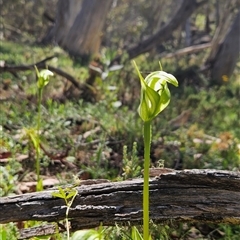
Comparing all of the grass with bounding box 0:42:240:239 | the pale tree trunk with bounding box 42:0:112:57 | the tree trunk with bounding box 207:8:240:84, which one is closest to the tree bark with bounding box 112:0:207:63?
the pale tree trunk with bounding box 42:0:112:57

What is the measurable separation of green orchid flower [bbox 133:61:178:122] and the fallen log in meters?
0.58

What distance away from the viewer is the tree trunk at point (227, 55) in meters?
8.55

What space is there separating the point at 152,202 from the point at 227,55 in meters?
7.54

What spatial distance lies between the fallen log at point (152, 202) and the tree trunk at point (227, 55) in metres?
7.16

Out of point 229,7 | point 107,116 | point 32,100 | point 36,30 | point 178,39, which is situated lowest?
point 107,116

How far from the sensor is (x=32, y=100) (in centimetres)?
422

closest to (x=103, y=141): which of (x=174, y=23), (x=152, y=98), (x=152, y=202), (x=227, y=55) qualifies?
(x=152, y=202)

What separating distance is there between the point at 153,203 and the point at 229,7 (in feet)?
31.2

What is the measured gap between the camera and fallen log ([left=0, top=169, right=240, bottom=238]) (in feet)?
4.88

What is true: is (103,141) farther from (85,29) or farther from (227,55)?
(85,29)

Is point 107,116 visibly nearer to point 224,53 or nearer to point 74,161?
point 74,161

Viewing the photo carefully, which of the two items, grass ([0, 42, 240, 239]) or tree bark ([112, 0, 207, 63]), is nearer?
grass ([0, 42, 240, 239])

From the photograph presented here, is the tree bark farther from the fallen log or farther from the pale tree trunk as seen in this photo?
the fallen log

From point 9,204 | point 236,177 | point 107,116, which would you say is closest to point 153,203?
point 236,177
